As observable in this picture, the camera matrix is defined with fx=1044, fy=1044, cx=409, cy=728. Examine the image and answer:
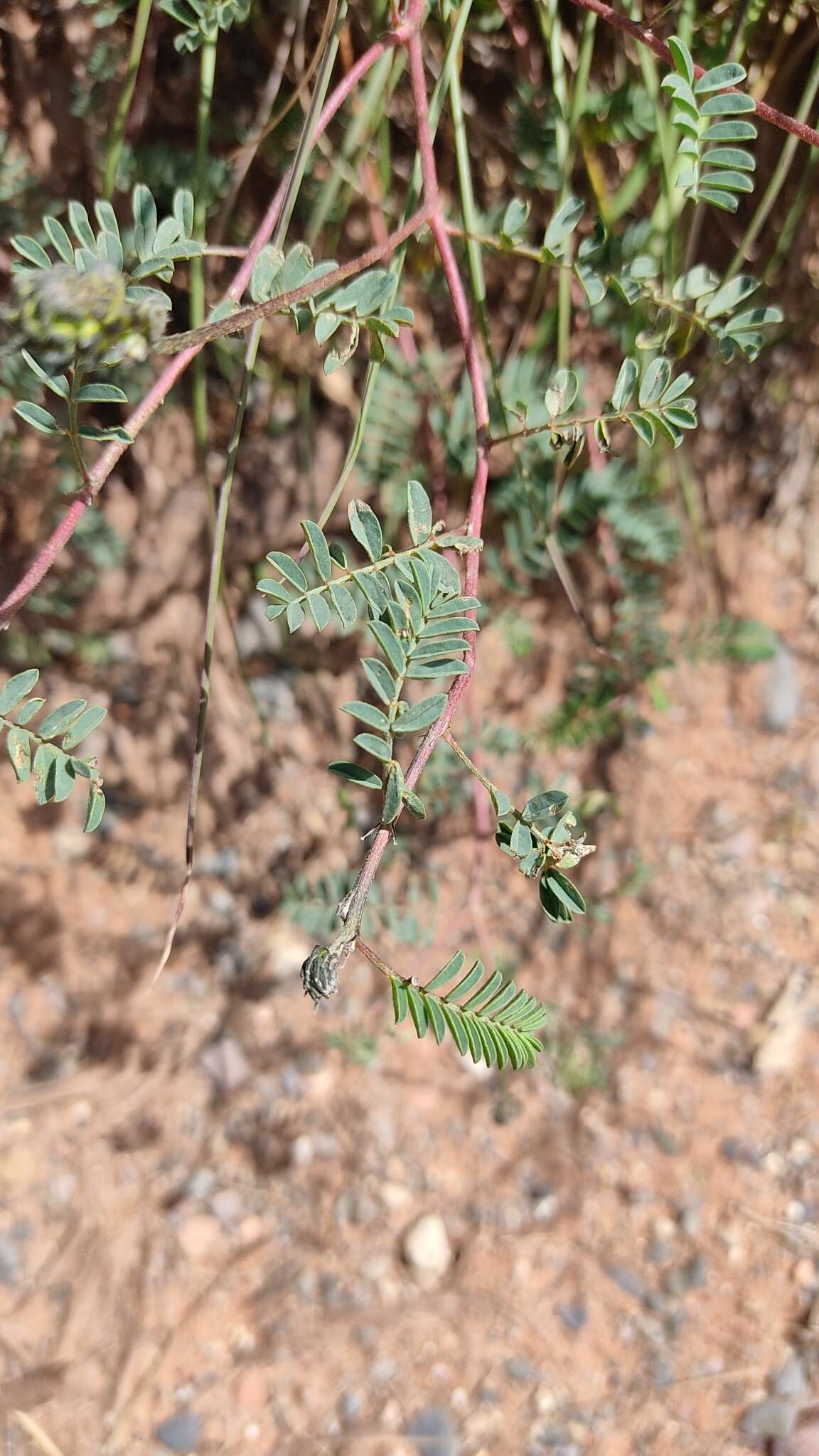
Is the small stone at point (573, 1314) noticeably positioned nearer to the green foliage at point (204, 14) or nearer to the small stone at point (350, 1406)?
the small stone at point (350, 1406)

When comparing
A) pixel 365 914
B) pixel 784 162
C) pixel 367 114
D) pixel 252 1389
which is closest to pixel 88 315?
pixel 367 114

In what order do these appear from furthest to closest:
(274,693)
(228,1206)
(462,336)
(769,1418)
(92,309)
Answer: (274,693)
(228,1206)
(769,1418)
(462,336)
(92,309)

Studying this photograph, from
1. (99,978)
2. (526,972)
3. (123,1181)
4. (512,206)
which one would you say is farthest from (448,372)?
(123,1181)

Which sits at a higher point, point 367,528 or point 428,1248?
point 367,528

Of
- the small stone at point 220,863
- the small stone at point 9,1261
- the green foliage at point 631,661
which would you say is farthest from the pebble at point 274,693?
the small stone at point 9,1261

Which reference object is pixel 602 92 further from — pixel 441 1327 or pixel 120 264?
pixel 441 1327

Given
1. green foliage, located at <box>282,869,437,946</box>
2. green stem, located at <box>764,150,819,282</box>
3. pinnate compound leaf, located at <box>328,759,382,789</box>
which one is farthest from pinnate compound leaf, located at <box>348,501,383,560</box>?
green stem, located at <box>764,150,819,282</box>

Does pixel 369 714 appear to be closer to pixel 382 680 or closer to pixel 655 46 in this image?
pixel 382 680
